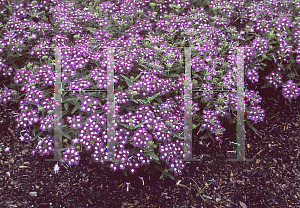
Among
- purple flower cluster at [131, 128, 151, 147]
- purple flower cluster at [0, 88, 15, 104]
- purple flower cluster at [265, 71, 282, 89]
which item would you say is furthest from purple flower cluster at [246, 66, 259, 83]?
purple flower cluster at [0, 88, 15, 104]

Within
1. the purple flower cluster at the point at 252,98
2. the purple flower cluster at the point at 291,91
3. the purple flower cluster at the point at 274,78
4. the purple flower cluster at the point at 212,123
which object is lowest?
the purple flower cluster at the point at 212,123

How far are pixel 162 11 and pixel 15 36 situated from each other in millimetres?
3171

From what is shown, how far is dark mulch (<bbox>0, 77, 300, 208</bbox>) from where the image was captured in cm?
423

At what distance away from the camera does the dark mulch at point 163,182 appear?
423cm

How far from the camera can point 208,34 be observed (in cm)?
554

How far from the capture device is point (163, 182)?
14.9 feet

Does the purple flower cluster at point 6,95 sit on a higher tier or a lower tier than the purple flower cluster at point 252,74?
lower

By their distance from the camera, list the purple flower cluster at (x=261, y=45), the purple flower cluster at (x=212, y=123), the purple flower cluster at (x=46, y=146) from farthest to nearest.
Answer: the purple flower cluster at (x=261, y=45) → the purple flower cluster at (x=212, y=123) → the purple flower cluster at (x=46, y=146)

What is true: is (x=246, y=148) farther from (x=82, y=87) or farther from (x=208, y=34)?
(x=82, y=87)

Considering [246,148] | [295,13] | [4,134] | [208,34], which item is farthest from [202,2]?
[4,134]

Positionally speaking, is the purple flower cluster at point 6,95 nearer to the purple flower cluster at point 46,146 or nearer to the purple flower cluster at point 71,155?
the purple flower cluster at point 46,146

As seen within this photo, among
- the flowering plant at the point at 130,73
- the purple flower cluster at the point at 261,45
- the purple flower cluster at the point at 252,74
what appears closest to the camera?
the flowering plant at the point at 130,73

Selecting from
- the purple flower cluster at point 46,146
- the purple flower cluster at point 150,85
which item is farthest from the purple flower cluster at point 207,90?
the purple flower cluster at point 46,146

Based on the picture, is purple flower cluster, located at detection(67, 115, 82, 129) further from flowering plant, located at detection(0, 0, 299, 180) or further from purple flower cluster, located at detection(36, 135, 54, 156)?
purple flower cluster, located at detection(36, 135, 54, 156)
